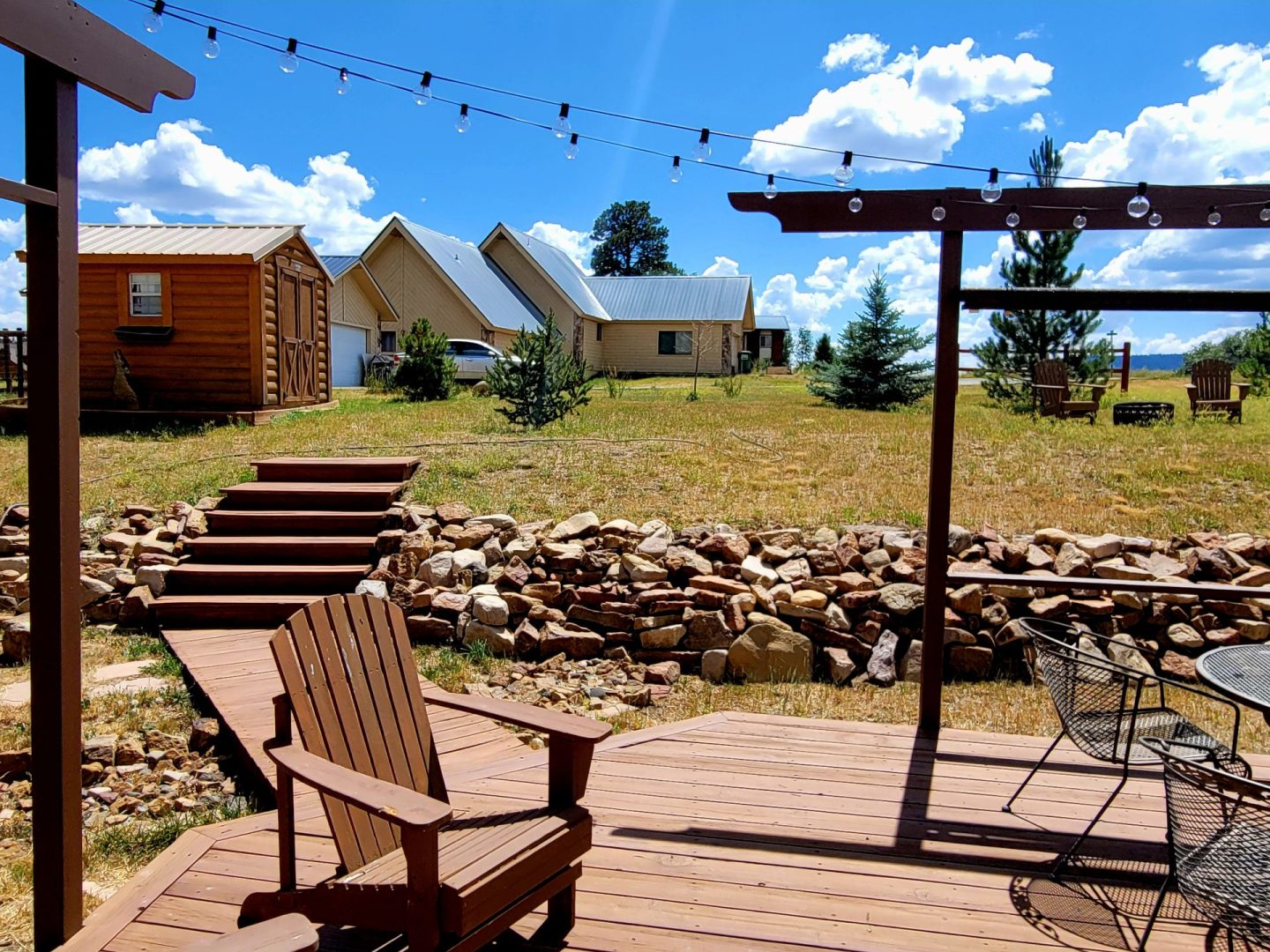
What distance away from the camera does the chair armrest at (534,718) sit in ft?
9.05

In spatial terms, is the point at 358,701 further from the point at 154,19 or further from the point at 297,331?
the point at 297,331

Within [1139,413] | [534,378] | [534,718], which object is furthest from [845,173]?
[1139,413]

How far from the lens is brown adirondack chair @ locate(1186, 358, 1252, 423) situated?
13.2 m

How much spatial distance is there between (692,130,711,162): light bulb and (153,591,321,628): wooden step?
14.0ft

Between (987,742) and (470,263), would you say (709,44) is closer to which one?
(987,742)

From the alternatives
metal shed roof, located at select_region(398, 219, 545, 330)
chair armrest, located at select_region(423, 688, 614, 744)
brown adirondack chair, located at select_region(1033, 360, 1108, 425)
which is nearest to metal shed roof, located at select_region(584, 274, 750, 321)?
metal shed roof, located at select_region(398, 219, 545, 330)

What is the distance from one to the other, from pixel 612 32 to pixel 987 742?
6.05 metres

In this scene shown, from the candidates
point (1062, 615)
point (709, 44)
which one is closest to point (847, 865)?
point (1062, 615)

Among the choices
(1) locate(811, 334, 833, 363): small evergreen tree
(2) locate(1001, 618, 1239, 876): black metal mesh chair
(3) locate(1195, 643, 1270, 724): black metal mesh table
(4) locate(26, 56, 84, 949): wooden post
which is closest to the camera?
(4) locate(26, 56, 84, 949): wooden post

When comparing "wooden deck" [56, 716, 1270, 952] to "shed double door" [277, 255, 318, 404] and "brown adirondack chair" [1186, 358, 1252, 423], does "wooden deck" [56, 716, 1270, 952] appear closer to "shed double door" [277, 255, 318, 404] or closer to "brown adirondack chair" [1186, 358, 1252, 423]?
"brown adirondack chair" [1186, 358, 1252, 423]

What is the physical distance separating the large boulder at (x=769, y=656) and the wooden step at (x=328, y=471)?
3.91 m

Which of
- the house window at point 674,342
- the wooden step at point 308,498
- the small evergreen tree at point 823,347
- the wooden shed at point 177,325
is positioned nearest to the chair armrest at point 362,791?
the wooden step at point 308,498

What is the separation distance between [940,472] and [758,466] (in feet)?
17.6

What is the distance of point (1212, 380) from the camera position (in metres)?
13.5
